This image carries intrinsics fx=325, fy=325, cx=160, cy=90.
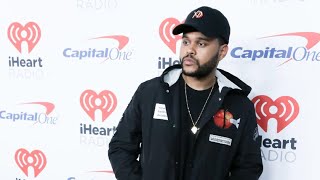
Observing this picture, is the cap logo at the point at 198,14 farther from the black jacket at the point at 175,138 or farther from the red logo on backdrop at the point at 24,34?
the red logo on backdrop at the point at 24,34

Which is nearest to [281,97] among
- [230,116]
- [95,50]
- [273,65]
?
[273,65]

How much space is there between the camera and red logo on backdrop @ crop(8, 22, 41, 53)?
5.98 ft

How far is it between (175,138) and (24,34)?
118 cm

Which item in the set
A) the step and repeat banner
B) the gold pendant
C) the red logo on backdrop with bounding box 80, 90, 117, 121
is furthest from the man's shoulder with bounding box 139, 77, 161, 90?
the red logo on backdrop with bounding box 80, 90, 117, 121

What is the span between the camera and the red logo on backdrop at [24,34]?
182 centimetres

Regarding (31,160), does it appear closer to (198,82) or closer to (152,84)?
(152,84)

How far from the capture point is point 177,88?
3.96ft

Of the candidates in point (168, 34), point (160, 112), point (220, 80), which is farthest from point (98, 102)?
point (220, 80)

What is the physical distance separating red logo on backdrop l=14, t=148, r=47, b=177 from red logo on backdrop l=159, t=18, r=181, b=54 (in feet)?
3.33

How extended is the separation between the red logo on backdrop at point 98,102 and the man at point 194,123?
1.57 ft

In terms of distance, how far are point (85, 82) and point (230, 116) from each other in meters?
0.88

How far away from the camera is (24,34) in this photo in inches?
72.8

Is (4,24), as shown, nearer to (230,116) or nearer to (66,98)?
(66,98)

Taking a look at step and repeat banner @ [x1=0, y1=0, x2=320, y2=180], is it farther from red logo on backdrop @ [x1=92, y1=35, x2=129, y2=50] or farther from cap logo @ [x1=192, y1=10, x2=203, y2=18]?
cap logo @ [x1=192, y1=10, x2=203, y2=18]
